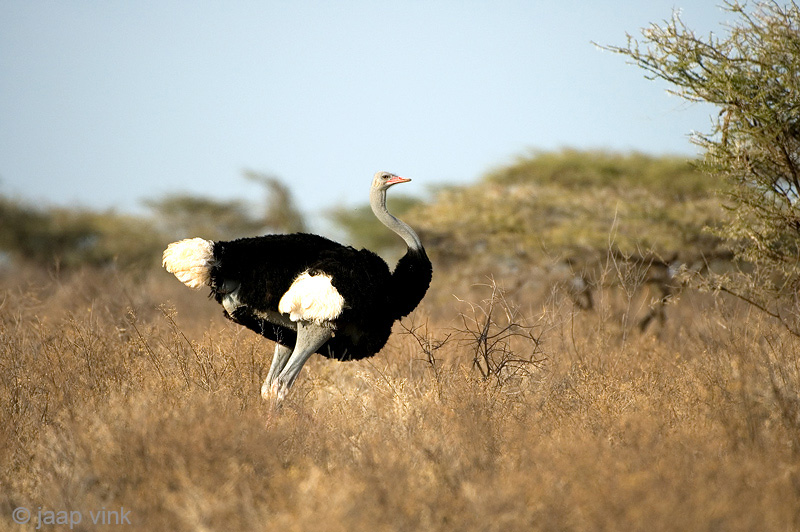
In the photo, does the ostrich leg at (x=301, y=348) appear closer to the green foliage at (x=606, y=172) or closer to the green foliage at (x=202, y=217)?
the green foliage at (x=606, y=172)

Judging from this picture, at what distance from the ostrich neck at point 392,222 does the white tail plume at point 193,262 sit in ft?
3.94

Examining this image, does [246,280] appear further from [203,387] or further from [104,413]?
[104,413]

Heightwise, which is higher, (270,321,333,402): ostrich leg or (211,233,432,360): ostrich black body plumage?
(211,233,432,360): ostrich black body plumage

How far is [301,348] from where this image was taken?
5.79m

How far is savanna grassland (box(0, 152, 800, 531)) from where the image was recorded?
369cm

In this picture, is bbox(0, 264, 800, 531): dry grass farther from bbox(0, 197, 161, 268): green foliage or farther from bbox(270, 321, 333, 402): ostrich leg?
bbox(0, 197, 161, 268): green foliage

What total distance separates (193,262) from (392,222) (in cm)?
138

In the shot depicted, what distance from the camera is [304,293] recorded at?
5.62m

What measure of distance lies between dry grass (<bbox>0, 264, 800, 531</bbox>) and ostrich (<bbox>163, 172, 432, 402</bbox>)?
1.34ft

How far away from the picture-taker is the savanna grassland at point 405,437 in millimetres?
3687

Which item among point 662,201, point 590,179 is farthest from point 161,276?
point 662,201

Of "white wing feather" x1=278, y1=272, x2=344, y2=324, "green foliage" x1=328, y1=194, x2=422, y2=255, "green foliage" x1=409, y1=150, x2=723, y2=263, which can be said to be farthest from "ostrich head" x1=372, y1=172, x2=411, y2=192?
"green foliage" x1=328, y1=194, x2=422, y2=255

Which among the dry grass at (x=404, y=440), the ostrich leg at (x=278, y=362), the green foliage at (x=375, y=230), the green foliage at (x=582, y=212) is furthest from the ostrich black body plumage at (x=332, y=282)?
Answer: the green foliage at (x=375, y=230)

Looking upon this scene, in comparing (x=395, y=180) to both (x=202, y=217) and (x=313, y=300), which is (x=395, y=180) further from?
(x=202, y=217)
